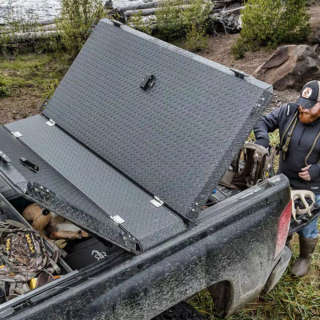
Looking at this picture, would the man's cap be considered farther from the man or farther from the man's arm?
the man's arm

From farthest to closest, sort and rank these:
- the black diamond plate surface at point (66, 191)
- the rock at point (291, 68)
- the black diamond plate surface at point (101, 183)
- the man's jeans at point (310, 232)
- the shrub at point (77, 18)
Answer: the shrub at point (77, 18)
the rock at point (291, 68)
the man's jeans at point (310, 232)
the black diamond plate surface at point (101, 183)
the black diamond plate surface at point (66, 191)

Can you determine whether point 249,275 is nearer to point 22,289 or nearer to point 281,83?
point 22,289

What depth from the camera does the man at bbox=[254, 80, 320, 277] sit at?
3.27 metres

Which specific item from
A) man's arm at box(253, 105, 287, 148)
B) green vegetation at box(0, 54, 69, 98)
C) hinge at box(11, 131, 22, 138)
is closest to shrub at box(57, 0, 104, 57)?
green vegetation at box(0, 54, 69, 98)

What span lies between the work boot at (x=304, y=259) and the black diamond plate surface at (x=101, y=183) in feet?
5.52

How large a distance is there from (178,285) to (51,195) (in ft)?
2.65

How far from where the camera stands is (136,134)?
296 centimetres

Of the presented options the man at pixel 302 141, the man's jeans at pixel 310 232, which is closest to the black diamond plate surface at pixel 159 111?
the man at pixel 302 141

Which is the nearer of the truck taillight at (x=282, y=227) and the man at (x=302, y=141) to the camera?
the truck taillight at (x=282, y=227)

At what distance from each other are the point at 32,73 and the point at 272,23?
15.7ft

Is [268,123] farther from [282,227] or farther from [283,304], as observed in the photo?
[283,304]

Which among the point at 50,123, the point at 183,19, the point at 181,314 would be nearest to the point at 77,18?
the point at 183,19

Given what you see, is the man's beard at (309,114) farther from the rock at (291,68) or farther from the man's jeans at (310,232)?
the rock at (291,68)

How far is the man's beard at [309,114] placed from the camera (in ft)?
10.6
